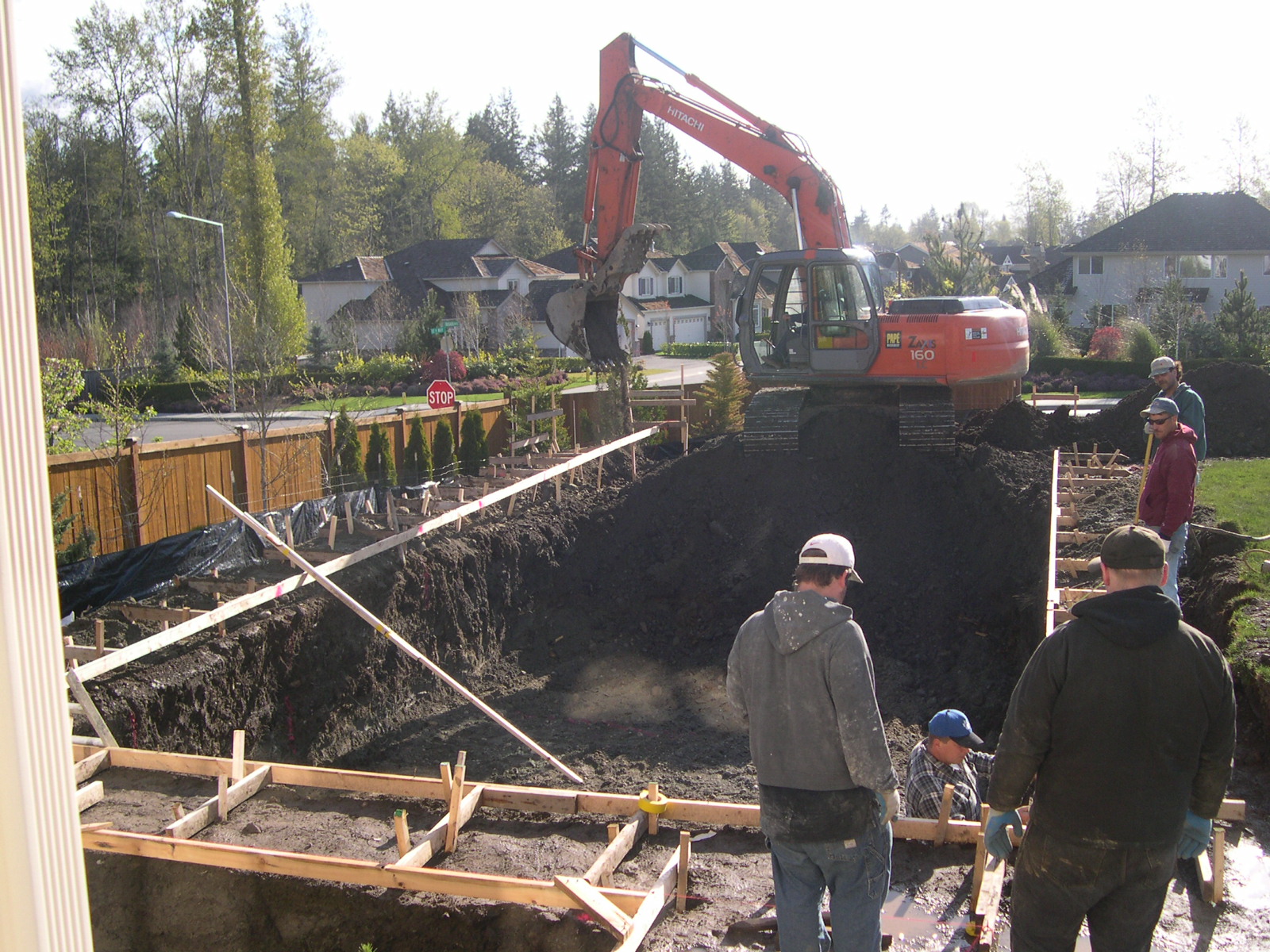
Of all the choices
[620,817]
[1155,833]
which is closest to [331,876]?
[620,817]

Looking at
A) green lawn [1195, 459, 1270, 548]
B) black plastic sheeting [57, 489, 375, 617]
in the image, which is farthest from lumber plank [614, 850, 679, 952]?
green lawn [1195, 459, 1270, 548]

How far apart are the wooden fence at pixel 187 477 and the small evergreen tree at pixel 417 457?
0.12 m

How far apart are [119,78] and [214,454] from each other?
3700 centimetres

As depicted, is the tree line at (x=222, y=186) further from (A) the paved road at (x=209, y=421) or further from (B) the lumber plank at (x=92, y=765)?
(B) the lumber plank at (x=92, y=765)

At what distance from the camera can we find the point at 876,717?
142 inches

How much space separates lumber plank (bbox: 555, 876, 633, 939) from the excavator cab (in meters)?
10.6

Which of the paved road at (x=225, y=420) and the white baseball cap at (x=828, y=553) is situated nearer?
the white baseball cap at (x=828, y=553)

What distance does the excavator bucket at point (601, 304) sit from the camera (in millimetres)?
13773

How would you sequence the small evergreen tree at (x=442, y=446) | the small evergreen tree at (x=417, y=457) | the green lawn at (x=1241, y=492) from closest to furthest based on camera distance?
the green lawn at (x=1241, y=492), the small evergreen tree at (x=417, y=457), the small evergreen tree at (x=442, y=446)

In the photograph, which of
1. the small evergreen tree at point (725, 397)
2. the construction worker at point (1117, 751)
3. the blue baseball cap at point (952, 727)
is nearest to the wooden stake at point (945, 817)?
the blue baseball cap at point (952, 727)

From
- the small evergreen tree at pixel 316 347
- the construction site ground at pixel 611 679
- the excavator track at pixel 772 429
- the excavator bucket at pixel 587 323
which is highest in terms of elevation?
the small evergreen tree at pixel 316 347

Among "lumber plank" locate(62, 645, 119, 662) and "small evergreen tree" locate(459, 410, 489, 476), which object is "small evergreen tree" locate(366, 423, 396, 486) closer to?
"small evergreen tree" locate(459, 410, 489, 476)

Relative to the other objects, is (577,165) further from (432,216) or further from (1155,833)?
(1155,833)

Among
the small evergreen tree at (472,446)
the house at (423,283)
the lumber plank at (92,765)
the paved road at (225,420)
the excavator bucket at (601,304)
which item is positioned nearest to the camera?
the lumber plank at (92,765)
